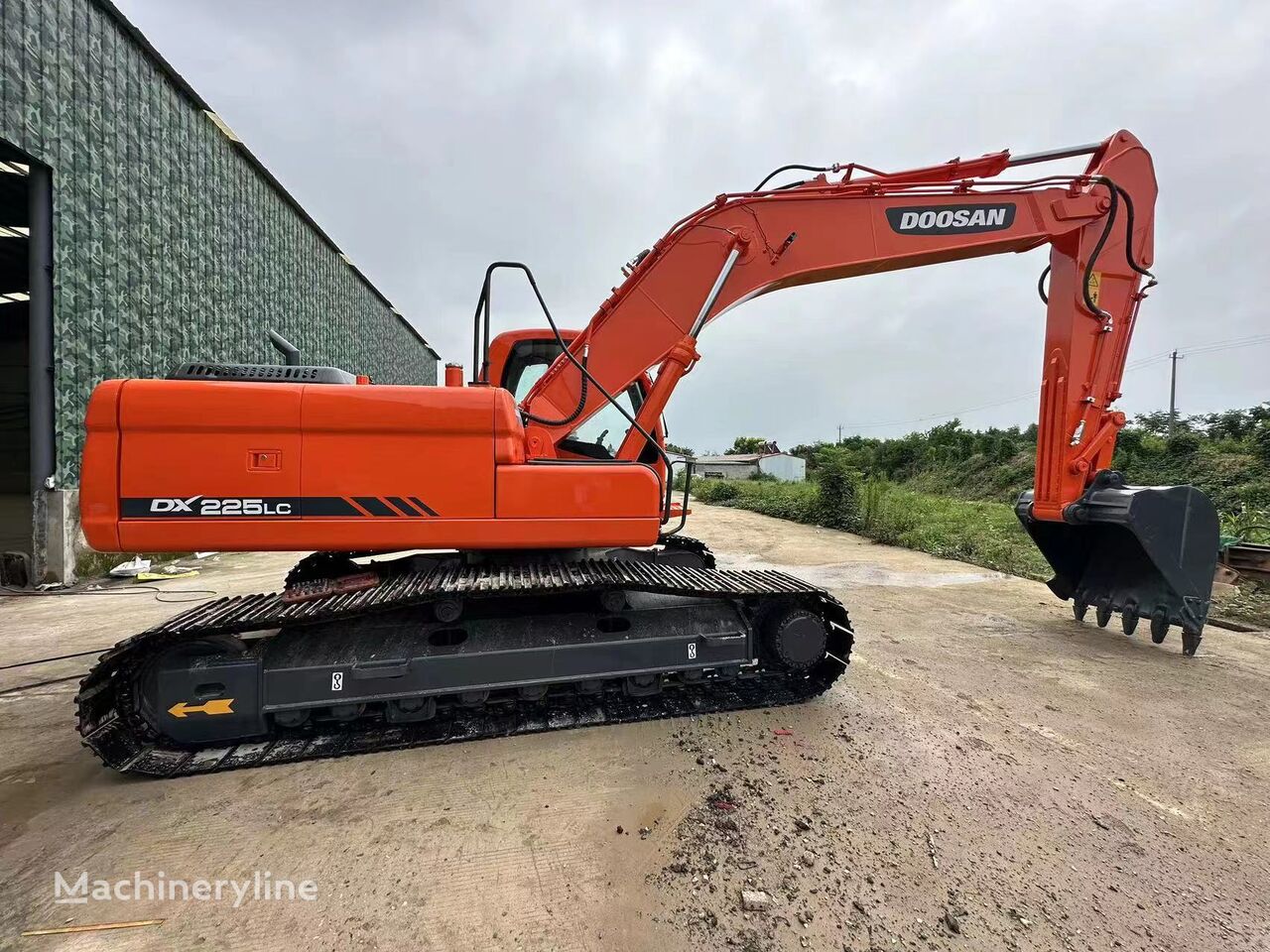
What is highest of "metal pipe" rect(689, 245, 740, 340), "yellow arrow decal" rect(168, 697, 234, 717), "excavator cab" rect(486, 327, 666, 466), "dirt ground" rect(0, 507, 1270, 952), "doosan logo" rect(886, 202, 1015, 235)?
"doosan logo" rect(886, 202, 1015, 235)

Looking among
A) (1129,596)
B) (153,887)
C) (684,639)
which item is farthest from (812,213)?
(153,887)

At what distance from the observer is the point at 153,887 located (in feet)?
6.16

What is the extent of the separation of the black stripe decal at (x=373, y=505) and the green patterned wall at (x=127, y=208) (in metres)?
7.03

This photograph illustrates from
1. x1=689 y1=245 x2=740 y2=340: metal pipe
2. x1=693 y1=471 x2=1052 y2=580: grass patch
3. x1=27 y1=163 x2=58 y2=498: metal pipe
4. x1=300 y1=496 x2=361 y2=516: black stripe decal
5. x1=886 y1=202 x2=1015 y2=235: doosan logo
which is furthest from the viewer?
x1=693 y1=471 x2=1052 y2=580: grass patch

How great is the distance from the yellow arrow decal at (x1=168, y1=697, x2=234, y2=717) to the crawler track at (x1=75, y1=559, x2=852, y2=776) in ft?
0.75

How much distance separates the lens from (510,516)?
105 inches

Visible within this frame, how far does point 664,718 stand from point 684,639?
18.8 inches

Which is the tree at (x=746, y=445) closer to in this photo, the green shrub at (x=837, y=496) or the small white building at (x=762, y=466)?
the small white building at (x=762, y=466)

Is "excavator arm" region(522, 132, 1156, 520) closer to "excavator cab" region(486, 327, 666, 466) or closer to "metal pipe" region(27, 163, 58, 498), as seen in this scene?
"excavator cab" region(486, 327, 666, 466)

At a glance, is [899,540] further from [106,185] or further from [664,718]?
[106,185]

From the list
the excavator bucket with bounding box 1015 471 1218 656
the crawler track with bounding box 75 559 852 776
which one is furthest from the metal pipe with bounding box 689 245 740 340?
the excavator bucket with bounding box 1015 471 1218 656

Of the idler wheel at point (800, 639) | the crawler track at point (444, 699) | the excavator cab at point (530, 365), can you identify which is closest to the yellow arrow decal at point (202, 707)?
the crawler track at point (444, 699)

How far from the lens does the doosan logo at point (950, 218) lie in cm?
353

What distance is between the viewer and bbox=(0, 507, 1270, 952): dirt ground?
68.2 inches
